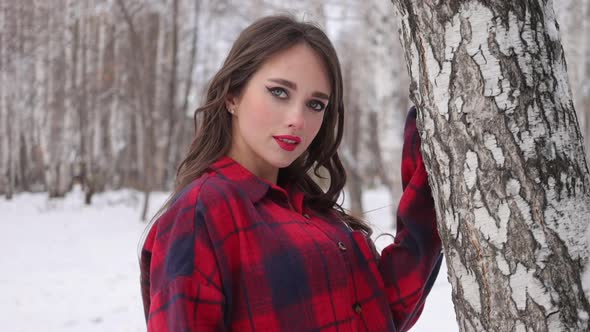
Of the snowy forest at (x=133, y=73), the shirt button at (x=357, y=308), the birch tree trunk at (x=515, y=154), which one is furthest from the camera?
the snowy forest at (x=133, y=73)

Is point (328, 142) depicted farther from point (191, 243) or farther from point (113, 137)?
point (113, 137)

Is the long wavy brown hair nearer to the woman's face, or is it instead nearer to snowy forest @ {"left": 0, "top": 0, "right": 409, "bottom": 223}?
the woman's face

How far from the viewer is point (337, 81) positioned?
5.23 ft

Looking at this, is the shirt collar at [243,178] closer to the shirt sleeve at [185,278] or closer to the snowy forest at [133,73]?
the shirt sleeve at [185,278]

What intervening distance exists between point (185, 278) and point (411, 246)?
0.65 m

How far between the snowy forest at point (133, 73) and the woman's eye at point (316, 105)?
21.0ft

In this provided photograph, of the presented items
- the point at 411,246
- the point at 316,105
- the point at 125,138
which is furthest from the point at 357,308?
the point at 125,138

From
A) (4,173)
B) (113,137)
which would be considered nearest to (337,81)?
(4,173)

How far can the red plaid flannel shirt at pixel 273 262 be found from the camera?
1.20 metres

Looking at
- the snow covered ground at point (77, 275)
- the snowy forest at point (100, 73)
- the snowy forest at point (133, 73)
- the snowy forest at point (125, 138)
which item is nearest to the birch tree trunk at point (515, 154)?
the snowy forest at point (125, 138)

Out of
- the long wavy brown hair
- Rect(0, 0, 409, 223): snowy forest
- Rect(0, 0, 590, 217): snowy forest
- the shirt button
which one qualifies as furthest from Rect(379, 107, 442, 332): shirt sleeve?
Rect(0, 0, 409, 223): snowy forest

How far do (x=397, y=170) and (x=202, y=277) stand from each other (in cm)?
668

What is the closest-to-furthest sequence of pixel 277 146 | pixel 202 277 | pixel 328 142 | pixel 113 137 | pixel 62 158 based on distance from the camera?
pixel 202 277, pixel 277 146, pixel 328 142, pixel 62 158, pixel 113 137

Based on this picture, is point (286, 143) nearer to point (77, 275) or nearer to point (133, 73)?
point (77, 275)
